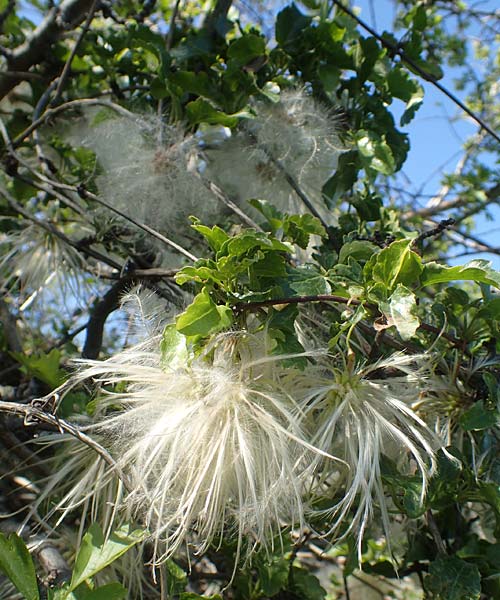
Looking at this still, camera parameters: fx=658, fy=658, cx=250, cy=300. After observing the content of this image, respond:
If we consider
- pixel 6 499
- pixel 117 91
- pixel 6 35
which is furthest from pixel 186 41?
pixel 6 499

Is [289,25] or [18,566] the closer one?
[18,566]

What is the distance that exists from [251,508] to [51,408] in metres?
0.37

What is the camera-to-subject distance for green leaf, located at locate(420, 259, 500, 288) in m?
0.95

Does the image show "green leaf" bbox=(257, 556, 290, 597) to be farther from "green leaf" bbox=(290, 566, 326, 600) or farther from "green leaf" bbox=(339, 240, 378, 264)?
"green leaf" bbox=(339, 240, 378, 264)

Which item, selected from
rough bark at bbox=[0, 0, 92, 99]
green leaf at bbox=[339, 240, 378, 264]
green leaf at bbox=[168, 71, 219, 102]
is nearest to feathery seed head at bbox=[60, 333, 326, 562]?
green leaf at bbox=[339, 240, 378, 264]

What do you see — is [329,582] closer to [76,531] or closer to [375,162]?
[76,531]

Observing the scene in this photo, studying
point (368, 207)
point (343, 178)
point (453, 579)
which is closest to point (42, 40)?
point (343, 178)

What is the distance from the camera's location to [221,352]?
106cm

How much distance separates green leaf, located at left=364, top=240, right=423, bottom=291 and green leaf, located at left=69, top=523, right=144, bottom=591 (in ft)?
1.81

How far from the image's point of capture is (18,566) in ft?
3.08

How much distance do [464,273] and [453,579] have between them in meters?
0.59

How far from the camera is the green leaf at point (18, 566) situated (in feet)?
3.03

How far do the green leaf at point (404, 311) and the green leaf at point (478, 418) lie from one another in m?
0.27

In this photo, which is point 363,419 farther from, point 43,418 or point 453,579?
point 43,418
